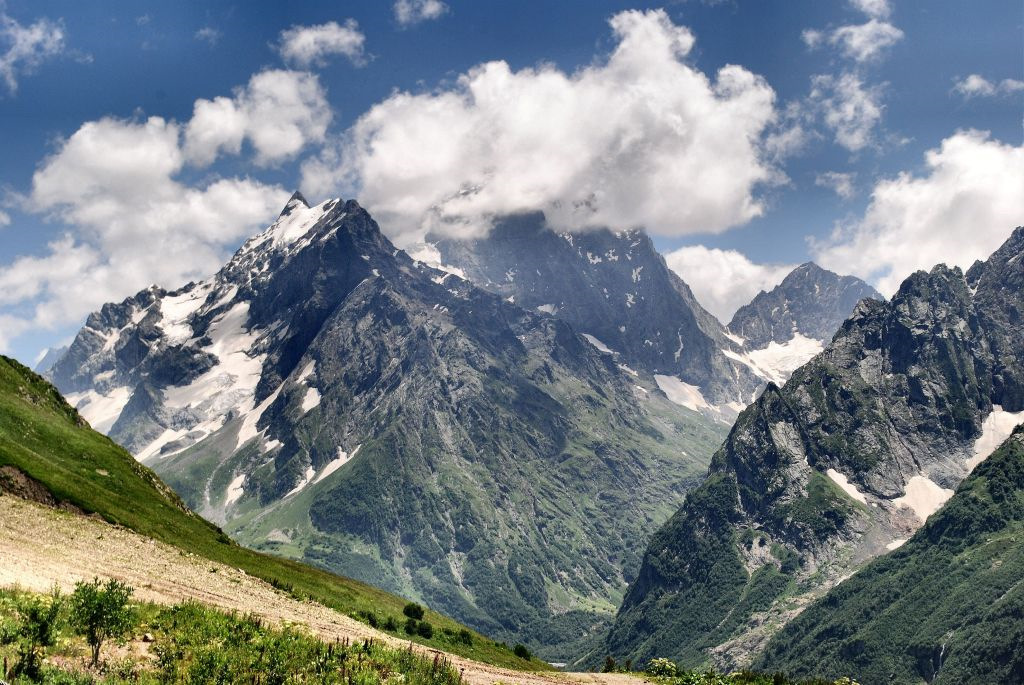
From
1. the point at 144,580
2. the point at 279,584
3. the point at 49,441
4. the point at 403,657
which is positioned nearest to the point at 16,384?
the point at 49,441

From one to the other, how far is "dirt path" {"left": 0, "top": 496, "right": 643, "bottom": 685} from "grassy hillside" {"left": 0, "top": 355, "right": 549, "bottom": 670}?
254 inches

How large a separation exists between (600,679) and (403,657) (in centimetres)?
2377

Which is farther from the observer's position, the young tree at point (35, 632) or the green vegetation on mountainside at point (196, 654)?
the green vegetation on mountainside at point (196, 654)

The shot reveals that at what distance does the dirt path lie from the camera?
51438mm

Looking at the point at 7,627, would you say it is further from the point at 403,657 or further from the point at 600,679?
the point at 600,679

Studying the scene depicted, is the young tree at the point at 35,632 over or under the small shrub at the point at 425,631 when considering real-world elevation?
over

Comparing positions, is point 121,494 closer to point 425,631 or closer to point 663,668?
point 425,631

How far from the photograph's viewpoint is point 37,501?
74.4 meters

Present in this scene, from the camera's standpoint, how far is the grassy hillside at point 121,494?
257 feet

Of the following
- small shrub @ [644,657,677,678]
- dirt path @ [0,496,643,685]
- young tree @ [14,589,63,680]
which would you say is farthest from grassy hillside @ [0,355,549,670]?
young tree @ [14,589,63,680]

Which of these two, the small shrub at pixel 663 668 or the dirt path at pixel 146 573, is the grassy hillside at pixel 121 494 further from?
the small shrub at pixel 663 668

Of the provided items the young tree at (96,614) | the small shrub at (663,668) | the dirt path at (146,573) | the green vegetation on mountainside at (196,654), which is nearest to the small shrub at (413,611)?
the dirt path at (146,573)

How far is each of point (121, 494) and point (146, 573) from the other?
124 feet

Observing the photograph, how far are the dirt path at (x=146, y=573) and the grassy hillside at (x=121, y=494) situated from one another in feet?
21.1
